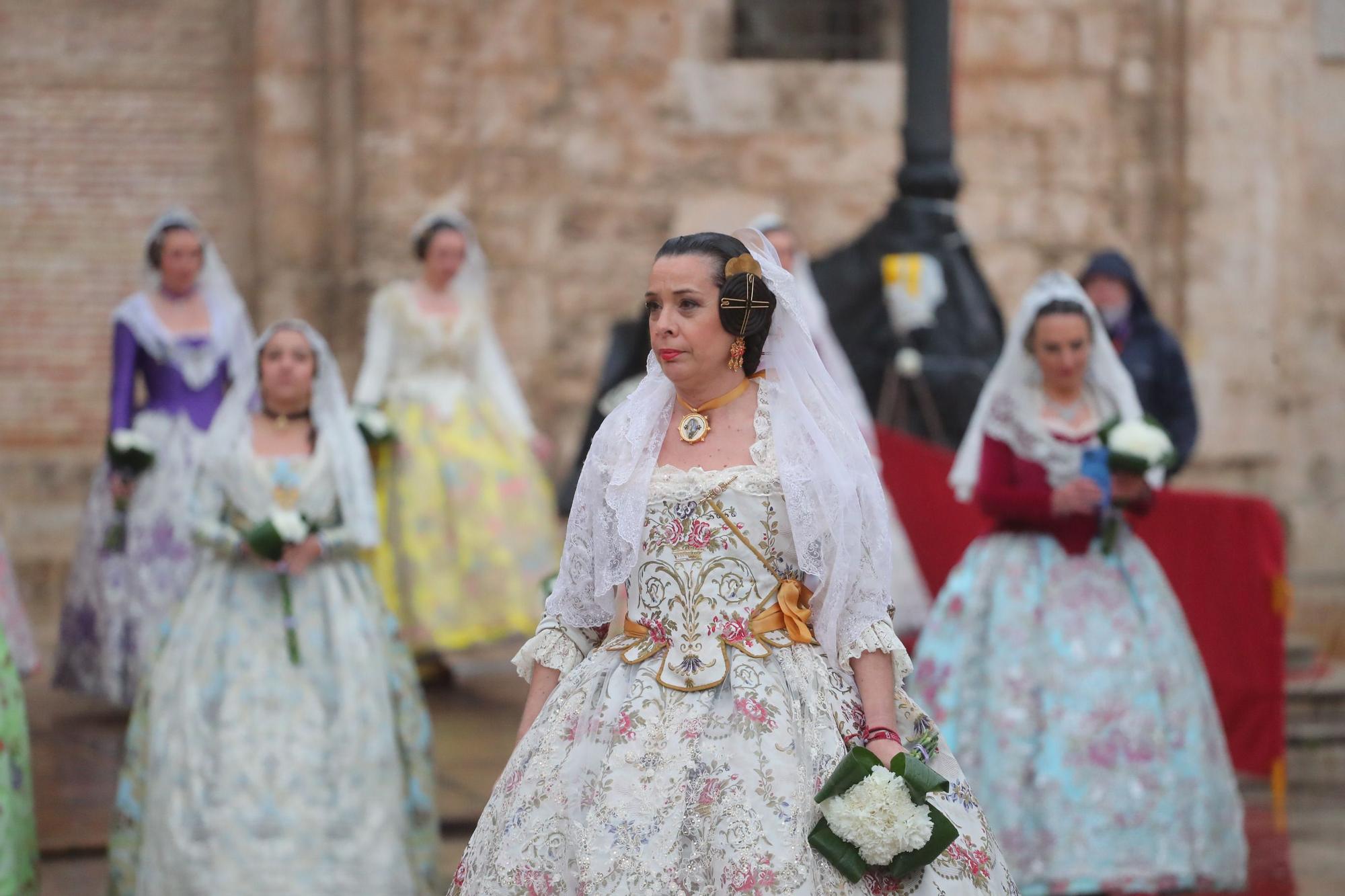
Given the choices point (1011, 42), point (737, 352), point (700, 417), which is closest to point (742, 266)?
point (737, 352)

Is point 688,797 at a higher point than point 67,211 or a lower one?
lower

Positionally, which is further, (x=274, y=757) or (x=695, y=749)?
→ (x=274, y=757)

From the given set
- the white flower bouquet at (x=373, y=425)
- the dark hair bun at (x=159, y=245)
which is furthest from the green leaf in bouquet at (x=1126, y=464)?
the dark hair bun at (x=159, y=245)

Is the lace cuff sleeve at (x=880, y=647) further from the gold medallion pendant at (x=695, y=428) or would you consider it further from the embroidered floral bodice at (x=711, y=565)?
the gold medallion pendant at (x=695, y=428)

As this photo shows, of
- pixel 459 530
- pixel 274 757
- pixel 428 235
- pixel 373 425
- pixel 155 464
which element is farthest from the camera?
pixel 428 235

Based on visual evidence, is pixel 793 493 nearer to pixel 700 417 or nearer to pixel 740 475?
pixel 740 475

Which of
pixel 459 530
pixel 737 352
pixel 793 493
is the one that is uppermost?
pixel 737 352

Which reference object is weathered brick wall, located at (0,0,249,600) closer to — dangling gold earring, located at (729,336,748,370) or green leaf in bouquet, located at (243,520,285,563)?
green leaf in bouquet, located at (243,520,285,563)

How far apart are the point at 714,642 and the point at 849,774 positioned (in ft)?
1.32

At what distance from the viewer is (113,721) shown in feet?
30.3

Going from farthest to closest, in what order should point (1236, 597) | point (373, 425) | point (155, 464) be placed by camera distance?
point (373, 425)
point (155, 464)
point (1236, 597)

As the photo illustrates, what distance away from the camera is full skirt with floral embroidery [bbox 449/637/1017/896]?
386cm

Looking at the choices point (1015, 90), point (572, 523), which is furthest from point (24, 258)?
point (572, 523)

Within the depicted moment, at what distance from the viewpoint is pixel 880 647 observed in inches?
160
